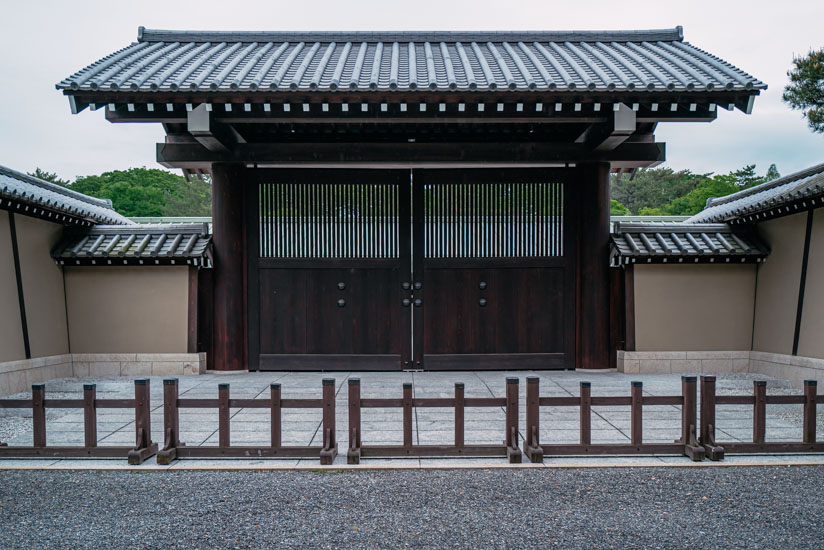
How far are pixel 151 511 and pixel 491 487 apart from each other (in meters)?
2.17

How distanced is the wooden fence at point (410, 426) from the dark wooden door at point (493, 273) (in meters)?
3.68

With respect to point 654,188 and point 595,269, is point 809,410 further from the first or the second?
point 654,188

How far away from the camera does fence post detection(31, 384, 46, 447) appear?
3.94m

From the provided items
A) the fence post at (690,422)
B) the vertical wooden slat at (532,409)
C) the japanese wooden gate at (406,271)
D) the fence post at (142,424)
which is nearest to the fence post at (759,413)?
the fence post at (690,422)

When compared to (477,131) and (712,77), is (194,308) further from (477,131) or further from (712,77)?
(712,77)

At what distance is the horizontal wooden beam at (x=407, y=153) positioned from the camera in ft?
24.5

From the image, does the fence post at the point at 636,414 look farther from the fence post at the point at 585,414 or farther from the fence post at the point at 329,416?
the fence post at the point at 329,416

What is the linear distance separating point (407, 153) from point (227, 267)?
10.2 ft

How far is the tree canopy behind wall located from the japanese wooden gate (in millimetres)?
29665


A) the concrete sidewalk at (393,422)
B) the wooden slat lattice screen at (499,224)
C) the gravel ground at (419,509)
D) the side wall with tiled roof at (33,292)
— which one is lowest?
the concrete sidewalk at (393,422)

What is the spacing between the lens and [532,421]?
4098 millimetres

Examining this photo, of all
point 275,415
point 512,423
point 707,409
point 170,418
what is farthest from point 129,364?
point 707,409

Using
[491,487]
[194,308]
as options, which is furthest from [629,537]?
[194,308]

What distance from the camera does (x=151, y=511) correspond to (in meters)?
3.19
